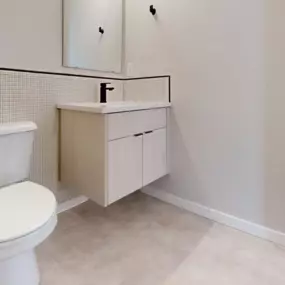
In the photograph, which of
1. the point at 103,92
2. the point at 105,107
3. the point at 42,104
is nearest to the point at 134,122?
the point at 105,107

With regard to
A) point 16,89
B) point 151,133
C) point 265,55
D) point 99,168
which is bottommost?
point 99,168

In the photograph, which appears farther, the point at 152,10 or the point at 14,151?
the point at 152,10

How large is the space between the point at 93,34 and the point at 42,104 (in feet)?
2.45

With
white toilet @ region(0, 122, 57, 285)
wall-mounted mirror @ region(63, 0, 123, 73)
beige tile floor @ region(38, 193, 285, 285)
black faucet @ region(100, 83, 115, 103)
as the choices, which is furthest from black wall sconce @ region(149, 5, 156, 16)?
beige tile floor @ region(38, 193, 285, 285)

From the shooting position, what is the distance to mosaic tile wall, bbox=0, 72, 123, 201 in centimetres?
161

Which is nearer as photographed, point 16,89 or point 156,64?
point 16,89

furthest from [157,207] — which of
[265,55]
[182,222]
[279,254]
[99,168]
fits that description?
[265,55]

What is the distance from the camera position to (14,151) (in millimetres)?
1447

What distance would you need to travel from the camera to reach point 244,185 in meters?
1.82

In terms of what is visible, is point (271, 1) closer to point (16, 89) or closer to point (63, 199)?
point (16, 89)

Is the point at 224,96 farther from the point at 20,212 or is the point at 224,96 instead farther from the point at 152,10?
the point at 20,212

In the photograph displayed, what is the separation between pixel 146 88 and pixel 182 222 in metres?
1.10

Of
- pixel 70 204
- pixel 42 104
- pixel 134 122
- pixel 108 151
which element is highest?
pixel 42 104

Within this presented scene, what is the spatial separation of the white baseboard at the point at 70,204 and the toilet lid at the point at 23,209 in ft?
2.16
